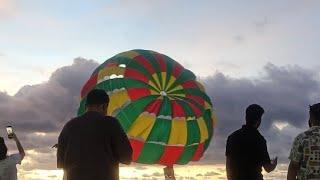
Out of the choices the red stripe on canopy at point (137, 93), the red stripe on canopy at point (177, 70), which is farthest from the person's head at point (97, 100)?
the red stripe on canopy at point (177, 70)

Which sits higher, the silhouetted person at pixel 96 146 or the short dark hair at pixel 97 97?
the short dark hair at pixel 97 97

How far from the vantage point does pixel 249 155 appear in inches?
281

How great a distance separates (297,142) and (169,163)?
7.85 m

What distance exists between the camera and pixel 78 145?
19.7 ft

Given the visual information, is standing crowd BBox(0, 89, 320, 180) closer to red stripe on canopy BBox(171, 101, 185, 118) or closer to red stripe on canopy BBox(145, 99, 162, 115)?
red stripe on canopy BBox(145, 99, 162, 115)

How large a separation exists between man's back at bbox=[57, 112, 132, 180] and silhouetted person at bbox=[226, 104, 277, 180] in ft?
6.06

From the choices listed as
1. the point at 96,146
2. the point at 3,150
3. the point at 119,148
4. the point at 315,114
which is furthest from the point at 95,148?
the point at 3,150

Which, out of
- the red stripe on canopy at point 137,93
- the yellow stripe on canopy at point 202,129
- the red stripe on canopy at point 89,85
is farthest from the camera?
the yellow stripe on canopy at point 202,129

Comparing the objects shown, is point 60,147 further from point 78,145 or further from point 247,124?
point 247,124

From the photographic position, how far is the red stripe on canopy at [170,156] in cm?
1398

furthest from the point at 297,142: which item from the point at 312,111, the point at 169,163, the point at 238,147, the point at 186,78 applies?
the point at 186,78

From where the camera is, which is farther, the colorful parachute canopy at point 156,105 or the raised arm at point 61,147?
the colorful parachute canopy at point 156,105

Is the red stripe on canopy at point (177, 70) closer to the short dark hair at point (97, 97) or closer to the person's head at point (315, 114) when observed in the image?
the person's head at point (315, 114)

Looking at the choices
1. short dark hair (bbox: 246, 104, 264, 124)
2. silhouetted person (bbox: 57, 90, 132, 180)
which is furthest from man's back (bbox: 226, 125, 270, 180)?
silhouetted person (bbox: 57, 90, 132, 180)
